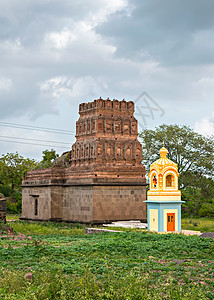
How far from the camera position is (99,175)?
1303 inches

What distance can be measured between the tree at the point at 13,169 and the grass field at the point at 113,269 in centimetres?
3744

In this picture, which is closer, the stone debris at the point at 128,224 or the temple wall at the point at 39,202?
the stone debris at the point at 128,224

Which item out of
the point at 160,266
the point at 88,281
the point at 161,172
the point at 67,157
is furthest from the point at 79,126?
the point at 88,281

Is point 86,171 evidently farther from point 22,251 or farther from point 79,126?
point 22,251

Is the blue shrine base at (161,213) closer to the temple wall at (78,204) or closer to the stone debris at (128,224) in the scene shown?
the stone debris at (128,224)

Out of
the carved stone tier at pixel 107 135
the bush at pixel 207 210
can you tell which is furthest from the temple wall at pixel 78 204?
the bush at pixel 207 210

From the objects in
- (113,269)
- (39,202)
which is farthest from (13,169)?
(113,269)

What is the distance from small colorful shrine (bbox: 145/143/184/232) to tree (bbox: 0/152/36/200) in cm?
3317

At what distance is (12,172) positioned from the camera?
192ft

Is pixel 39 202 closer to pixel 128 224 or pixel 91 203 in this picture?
pixel 91 203

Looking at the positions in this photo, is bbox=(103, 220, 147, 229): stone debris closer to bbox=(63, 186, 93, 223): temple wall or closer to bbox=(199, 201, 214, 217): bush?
bbox=(63, 186, 93, 223): temple wall

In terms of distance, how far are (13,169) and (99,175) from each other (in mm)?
28370

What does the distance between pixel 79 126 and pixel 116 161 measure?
4.66 m

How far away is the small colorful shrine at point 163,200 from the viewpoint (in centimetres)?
2627
